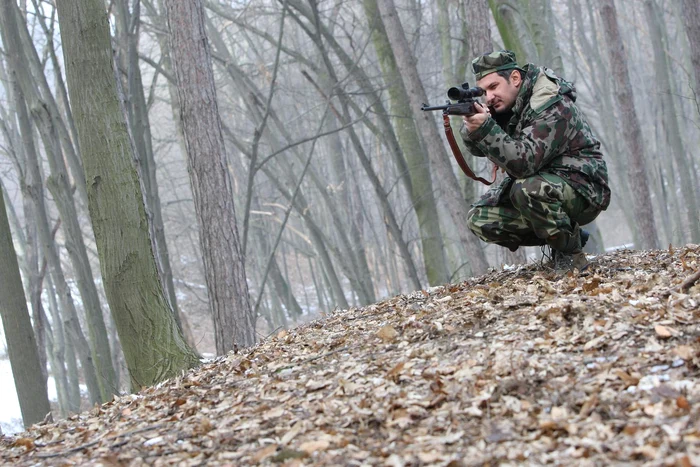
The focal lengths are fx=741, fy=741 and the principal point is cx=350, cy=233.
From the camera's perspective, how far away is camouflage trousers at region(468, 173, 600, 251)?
468 centimetres

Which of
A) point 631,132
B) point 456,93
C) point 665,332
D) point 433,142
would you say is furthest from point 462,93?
point 631,132

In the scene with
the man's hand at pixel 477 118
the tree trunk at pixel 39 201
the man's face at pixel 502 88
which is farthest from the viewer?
the tree trunk at pixel 39 201

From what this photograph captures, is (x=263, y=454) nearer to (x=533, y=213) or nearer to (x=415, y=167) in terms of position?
(x=533, y=213)

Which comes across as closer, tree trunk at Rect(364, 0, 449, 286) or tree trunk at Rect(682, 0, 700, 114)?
tree trunk at Rect(682, 0, 700, 114)

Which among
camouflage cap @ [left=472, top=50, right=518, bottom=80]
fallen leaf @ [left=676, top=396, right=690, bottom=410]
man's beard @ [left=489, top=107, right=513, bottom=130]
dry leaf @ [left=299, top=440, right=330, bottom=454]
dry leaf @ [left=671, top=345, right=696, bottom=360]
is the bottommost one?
fallen leaf @ [left=676, top=396, right=690, bottom=410]

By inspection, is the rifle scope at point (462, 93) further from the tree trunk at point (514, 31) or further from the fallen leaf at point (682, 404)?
the tree trunk at point (514, 31)

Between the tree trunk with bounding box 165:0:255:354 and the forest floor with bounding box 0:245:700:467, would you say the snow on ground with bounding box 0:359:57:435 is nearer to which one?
the tree trunk with bounding box 165:0:255:354

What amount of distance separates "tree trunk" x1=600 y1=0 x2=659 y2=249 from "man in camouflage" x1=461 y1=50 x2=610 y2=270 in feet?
26.1

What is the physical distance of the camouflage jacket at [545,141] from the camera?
4.62m

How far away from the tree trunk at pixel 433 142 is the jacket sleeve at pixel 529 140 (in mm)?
5084

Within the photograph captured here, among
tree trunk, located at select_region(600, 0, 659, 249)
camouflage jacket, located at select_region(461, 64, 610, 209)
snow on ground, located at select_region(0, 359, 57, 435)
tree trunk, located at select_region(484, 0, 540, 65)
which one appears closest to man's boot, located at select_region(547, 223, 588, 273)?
camouflage jacket, located at select_region(461, 64, 610, 209)

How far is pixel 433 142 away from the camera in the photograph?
33.1 ft

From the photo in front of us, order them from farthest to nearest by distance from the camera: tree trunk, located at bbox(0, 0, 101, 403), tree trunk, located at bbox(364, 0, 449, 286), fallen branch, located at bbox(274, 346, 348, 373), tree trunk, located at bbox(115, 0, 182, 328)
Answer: tree trunk, located at bbox(364, 0, 449, 286), tree trunk, located at bbox(115, 0, 182, 328), tree trunk, located at bbox(0, 0, 101, 403), fallen branch, located at bbox(274, 346, 348, 373)

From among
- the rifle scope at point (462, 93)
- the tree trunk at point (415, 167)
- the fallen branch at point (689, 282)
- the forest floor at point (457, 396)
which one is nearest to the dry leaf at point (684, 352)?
the forest floor at point (457, 396)
